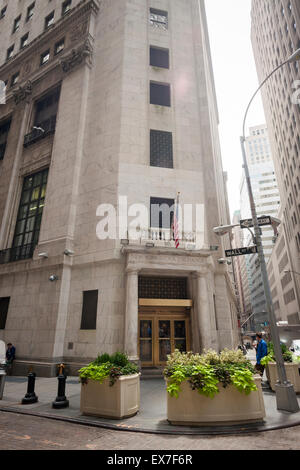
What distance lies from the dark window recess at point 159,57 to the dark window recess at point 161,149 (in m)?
6.98

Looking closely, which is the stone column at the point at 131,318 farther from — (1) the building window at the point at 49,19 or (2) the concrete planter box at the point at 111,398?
(1) the building window at the point at 49,19

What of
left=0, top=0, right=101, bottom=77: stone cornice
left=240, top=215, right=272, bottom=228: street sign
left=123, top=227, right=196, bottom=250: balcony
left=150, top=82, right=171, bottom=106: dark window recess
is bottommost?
left=240, top=215, right=272, bottom=228: street sign

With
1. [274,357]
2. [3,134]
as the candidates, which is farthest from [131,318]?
[3,134]

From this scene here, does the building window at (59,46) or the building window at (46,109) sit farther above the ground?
the building window at (59,46)

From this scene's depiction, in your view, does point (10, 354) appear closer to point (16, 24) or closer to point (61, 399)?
point (61, 399)

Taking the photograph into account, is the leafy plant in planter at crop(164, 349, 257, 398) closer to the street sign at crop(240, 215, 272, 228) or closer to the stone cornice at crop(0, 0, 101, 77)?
the street sign at crop(240, 215, 272, 228)

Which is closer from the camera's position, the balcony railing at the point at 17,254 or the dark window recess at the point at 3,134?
the balcony railing at the point at 17,254

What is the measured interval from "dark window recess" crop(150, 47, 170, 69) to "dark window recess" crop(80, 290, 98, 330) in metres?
18.8

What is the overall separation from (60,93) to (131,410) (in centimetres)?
2386

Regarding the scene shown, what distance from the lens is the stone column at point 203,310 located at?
46.5 feet

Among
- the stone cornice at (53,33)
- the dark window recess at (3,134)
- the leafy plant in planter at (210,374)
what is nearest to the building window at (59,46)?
the stone cornice at (53,33)

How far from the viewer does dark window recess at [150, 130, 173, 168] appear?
18453mm

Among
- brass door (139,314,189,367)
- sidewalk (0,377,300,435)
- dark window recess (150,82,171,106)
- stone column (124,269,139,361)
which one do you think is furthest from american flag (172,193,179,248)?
dark window recess (150,82,171,106)

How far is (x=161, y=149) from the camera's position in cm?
1881
